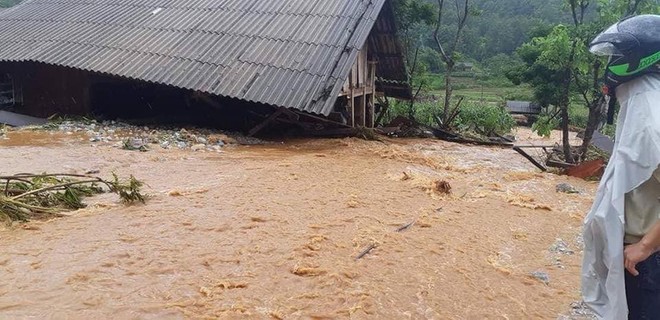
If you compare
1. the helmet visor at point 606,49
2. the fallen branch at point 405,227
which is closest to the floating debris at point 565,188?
the fallen branch at point 405,227

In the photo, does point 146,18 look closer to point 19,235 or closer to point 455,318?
point 19,235

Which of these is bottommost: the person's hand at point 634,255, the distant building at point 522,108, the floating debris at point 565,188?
the distant building at point 522,108

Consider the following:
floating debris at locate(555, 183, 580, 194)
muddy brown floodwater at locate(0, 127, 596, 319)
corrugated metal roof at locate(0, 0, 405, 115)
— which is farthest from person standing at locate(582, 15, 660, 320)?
corrugated metal roof at locate(0, 0, 405, 115)

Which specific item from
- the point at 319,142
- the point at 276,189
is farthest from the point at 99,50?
the point at 276,189

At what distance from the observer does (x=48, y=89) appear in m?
14.2

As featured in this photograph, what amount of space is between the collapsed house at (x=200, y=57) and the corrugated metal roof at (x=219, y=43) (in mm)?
28

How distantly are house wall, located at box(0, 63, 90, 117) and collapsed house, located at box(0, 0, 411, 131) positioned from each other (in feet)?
0.09

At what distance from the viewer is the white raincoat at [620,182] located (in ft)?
6.70

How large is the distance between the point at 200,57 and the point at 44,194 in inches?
294

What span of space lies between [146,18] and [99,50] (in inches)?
80.0

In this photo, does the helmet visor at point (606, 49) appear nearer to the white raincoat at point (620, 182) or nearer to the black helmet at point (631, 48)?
the black helmet at point (631, 48)

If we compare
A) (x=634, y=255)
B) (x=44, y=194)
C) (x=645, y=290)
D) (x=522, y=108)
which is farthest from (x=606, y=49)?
(x=522, y=108)

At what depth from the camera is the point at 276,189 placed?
680cm

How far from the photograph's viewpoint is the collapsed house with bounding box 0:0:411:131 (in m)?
11.5
